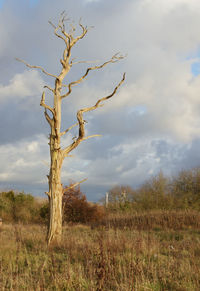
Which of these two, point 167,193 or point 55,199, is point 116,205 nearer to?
point 167,193

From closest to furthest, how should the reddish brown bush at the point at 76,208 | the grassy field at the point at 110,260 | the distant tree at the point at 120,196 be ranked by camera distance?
the grassy field at the point at 110,260, the reddish brown bush at the point at 76,208, the distant tree at the point at 120,196

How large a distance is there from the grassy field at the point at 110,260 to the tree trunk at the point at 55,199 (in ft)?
1.17

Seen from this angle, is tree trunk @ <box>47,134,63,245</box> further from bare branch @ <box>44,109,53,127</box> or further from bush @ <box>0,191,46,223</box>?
bush @ <box>0,191,46,223</box>

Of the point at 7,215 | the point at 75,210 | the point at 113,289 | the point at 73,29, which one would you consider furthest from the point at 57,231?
the point at 7,215

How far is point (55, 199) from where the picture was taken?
8.88 m

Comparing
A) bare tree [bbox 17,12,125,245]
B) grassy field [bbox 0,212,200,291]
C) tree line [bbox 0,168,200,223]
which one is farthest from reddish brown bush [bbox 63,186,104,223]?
bare tree [bbox 17,12,125,245]

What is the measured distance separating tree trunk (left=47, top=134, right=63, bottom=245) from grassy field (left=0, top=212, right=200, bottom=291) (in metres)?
0.36

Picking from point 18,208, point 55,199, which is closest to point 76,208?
point 18,208

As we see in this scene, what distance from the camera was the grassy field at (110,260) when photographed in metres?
4.14

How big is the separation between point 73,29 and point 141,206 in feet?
55.8

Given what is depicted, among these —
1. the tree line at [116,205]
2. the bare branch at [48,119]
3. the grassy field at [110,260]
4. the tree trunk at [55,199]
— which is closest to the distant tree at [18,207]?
the tree line at [116,205]

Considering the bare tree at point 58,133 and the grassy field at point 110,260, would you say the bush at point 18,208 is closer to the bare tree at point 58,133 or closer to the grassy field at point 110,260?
the grassy field at point 110,260

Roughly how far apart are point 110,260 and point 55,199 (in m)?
4.09

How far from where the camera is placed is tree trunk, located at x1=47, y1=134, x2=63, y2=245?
877 centimetres
